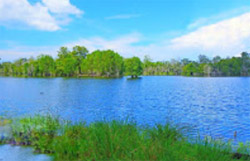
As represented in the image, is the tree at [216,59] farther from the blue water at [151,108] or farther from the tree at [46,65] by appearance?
the blue water at [151,108]

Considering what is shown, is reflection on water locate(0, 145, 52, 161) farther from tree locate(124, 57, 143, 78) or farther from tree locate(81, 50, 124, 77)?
tree locate(124, 57, 143, 78)

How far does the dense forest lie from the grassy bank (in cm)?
11536

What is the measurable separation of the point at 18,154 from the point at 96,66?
120878 millimetres

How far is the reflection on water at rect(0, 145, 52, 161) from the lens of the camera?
5691 millimetres

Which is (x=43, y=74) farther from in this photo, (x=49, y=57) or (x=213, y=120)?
(x=213, y=120)

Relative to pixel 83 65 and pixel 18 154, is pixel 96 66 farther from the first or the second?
pixel 18 154

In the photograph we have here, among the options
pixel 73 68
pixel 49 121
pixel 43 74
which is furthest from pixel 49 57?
pixel 49 121

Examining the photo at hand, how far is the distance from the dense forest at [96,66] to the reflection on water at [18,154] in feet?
380

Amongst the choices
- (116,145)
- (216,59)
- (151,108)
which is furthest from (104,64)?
(116,145)

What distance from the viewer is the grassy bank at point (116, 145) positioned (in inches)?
176

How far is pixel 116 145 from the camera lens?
503cm

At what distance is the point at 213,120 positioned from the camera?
19703 mm

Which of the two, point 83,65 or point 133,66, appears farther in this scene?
point 83,65

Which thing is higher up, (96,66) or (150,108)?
(96,66)
